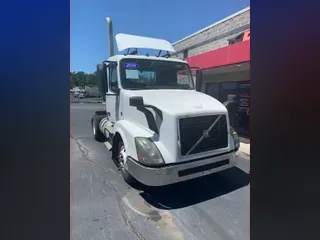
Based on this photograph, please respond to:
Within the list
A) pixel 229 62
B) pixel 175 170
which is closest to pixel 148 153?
pixel 175 170

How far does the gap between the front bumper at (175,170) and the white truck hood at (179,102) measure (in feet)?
2.33

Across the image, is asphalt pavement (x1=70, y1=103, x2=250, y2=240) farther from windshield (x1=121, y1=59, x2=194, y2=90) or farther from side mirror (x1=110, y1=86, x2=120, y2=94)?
windshield (x1=121, y1=59, x2=194, y2=90)

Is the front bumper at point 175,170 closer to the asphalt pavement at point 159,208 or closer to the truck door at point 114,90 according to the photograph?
the asphalt pavement at point 159,208

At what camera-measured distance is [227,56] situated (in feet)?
21.2

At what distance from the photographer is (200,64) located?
8062 mm

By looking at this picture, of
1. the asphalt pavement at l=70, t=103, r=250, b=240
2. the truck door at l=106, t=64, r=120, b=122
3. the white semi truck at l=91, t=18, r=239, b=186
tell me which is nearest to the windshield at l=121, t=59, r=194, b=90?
the white semi truck at l=91, t=18, r=239, b=186

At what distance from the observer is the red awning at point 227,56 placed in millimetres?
5705

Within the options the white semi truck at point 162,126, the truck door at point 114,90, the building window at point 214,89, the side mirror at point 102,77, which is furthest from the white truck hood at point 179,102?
the building window at point 214,89

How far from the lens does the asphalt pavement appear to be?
2191 millimetres

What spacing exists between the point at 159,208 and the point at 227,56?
215 inches
